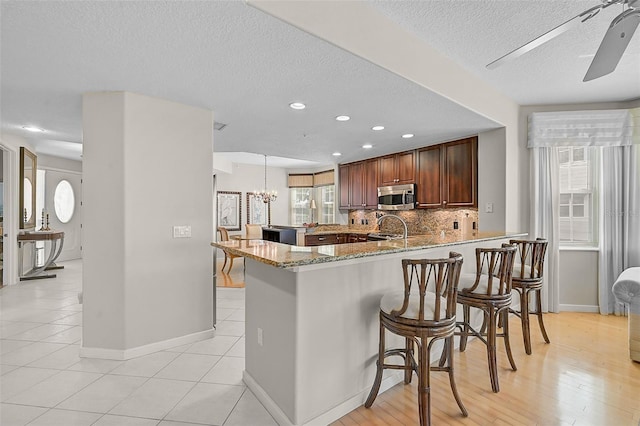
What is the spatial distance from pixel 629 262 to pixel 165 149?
541 cm

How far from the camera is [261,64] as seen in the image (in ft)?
7.81

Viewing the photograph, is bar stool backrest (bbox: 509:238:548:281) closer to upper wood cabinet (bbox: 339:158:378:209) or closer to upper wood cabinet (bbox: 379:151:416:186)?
upper wood cabinet (bbox: 379:151:416:186)

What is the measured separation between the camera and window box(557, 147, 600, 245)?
4277 mm

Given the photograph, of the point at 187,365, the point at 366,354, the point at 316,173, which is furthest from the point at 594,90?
the point at 316,173

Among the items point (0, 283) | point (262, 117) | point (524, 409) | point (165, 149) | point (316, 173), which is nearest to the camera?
point (524, 409)

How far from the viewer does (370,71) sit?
247 cm

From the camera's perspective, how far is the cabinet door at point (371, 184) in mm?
6297

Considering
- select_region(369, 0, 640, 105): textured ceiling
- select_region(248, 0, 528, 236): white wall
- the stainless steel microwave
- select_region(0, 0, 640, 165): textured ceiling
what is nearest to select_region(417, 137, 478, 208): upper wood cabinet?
the stainless steel microwave

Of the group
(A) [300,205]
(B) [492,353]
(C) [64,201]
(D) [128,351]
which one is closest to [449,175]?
(B) [492,353]

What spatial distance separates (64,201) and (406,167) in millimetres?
8108

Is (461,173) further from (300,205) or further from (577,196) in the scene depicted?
(300,205)

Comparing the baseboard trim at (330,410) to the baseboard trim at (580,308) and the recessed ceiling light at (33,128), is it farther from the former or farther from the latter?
the recessed ceiling light at (33,128)

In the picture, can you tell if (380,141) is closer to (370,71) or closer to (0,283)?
(370,71)

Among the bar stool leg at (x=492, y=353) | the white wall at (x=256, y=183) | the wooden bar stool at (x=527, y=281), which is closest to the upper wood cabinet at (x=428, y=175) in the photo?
the wooden bar stool at (x=527, y=281)
